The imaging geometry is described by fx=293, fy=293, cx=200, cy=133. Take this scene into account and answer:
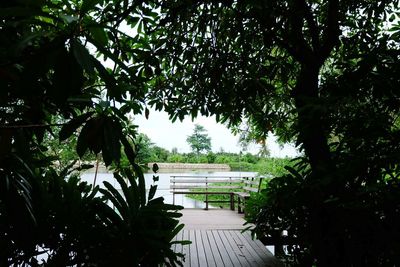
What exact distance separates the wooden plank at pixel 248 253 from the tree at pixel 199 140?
991 inches

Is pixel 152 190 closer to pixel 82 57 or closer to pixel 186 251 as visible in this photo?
pixel 82 57

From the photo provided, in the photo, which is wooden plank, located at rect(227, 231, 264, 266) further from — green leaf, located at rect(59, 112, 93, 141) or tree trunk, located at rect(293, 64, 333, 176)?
green leaf, located at rect(59, 112, 93, 141)

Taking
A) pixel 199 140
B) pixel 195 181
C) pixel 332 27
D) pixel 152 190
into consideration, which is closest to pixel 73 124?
pixel 152 190

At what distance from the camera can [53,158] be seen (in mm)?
1822

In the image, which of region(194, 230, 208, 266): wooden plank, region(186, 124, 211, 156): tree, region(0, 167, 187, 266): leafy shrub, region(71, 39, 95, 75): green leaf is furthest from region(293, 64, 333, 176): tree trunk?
region(186, 124, 211, 156): tree

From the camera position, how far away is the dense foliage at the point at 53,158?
61 centimetres

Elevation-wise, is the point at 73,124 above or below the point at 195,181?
above

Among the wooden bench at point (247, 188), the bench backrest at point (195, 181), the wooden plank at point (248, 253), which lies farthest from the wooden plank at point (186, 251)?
the bench backrest at point (195, 181)

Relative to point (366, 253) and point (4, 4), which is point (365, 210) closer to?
point (366, 253)

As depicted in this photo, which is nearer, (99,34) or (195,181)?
(99,34)

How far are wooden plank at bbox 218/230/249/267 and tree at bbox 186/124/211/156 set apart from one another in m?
24.9

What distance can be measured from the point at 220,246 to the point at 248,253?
1.29 feet

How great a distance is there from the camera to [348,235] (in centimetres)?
171

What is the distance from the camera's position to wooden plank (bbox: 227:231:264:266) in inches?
112
